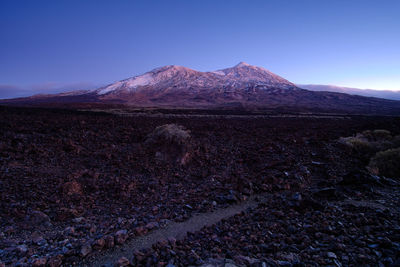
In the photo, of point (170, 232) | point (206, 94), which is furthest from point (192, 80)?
point (170, 232)

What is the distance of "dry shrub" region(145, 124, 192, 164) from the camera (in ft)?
27.5

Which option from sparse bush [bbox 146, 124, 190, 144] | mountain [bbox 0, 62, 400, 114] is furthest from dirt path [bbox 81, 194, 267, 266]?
mountain [bbox 0, 62, 400, 114]

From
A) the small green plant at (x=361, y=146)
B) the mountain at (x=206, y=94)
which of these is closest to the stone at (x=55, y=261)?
the small green plant at (x=361, y=146)

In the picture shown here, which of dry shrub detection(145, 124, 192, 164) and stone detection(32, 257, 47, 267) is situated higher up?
dry shrub detection(145, 124, 192, 164)

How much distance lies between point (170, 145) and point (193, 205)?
4.61 m

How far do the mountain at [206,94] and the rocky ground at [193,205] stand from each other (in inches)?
2697

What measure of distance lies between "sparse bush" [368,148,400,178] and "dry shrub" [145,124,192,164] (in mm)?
6532

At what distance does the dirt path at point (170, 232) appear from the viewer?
3238 mm

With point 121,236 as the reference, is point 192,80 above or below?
above

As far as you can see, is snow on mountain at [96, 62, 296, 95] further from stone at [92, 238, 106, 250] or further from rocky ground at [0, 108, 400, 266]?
stone at [92, 238, 106, 250]

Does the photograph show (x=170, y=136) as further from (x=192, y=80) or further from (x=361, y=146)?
(x=192, y=80)

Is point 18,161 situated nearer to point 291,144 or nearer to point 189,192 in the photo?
point 189,192

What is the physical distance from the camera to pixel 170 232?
156 inches

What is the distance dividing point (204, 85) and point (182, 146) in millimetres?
120860
